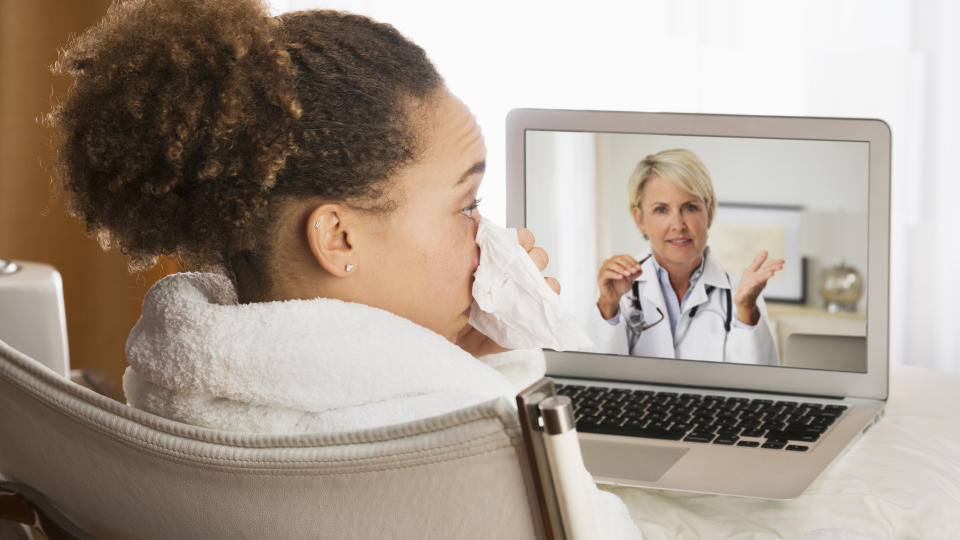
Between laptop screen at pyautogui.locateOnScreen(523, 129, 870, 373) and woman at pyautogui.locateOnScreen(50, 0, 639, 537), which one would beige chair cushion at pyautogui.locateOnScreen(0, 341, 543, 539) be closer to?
woman at pyautogui.locateOnScreen(50, 0, 639, 537)

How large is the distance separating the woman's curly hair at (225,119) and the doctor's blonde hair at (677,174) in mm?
591

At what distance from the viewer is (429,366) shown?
1.77ft

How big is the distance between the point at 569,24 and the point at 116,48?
1.73m

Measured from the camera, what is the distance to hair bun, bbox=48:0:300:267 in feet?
1.84

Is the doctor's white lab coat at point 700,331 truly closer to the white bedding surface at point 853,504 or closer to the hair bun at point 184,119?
the white bedding surface at point 853,504

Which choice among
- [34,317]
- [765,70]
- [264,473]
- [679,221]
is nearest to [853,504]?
[679,221]

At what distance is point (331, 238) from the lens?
0.59 m

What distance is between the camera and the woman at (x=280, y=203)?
1.73 ft

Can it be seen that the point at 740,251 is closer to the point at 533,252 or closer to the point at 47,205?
the point at 533,252

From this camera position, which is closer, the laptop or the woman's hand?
the woman's hand

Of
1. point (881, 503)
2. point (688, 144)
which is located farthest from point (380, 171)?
point (688, 144)

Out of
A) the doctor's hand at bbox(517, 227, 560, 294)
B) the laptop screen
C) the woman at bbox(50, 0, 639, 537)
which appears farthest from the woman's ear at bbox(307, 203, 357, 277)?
the laptop screen

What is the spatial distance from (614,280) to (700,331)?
0.11 metres

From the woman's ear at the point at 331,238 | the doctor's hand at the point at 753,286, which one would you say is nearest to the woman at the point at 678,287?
the doctor's hand at the point at 753,286
